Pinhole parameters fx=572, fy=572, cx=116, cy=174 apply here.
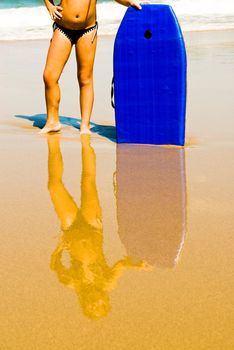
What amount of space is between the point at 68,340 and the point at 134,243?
2.19 feet

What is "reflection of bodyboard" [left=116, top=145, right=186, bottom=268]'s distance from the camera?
2.01m

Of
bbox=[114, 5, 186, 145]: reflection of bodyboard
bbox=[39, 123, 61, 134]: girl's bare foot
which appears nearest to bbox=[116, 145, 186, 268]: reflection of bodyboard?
bbox=[114, 5, 186, 145]: reflection of bodyboard

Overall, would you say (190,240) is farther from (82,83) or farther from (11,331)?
(82,83)

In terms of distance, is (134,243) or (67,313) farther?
(134,243)

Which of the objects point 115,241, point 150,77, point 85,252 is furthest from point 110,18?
point 85,252

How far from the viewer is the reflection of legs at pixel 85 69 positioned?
3.84 m

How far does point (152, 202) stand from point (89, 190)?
36 cm

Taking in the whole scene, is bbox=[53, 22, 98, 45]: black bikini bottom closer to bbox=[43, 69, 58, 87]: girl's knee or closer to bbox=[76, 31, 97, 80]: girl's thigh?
bbox=[76, 31, 97, 80]: girl's thigh

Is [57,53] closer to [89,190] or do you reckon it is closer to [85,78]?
[85,78]

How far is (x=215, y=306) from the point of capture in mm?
1596

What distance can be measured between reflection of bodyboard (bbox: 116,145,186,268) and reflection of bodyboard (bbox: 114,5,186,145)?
0.57ft

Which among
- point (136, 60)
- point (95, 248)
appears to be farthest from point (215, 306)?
point (136, 60)

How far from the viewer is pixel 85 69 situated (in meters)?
3.93

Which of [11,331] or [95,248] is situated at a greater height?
[11,331]
